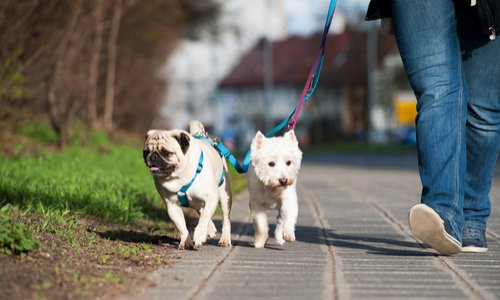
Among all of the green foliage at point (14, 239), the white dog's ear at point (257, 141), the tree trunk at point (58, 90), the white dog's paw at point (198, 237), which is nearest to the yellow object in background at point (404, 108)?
the tree trunk at point (58, 90)

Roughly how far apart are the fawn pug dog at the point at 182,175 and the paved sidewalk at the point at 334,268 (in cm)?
19

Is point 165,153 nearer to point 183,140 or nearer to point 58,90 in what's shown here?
point 183,140

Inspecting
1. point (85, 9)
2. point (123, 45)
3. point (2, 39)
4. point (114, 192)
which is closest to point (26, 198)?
point (114, 192)

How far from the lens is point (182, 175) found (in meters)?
6.04

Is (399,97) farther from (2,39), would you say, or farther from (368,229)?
(368,229)

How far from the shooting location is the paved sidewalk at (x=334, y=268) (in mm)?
4395

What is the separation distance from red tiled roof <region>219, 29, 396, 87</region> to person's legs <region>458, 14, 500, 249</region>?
54.2 meters

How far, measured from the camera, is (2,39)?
12156 mm

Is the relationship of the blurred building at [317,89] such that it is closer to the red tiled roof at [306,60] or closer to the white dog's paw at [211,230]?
the red tiled roof at [306,60]

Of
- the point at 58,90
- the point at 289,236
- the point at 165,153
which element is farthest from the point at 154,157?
the point at 58,90

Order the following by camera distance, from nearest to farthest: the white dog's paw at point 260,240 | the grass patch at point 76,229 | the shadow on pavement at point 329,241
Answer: the grass patch at point 76,229 → the shadow on pavement at point 329,241 → the white dog's paw at point 260,240

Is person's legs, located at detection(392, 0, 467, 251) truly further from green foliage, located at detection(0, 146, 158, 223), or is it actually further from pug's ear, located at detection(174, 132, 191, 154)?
green foliage, located at detection(0, 146, 158, 223)

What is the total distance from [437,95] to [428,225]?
2.72ft

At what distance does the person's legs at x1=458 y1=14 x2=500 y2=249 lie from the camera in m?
5.85
